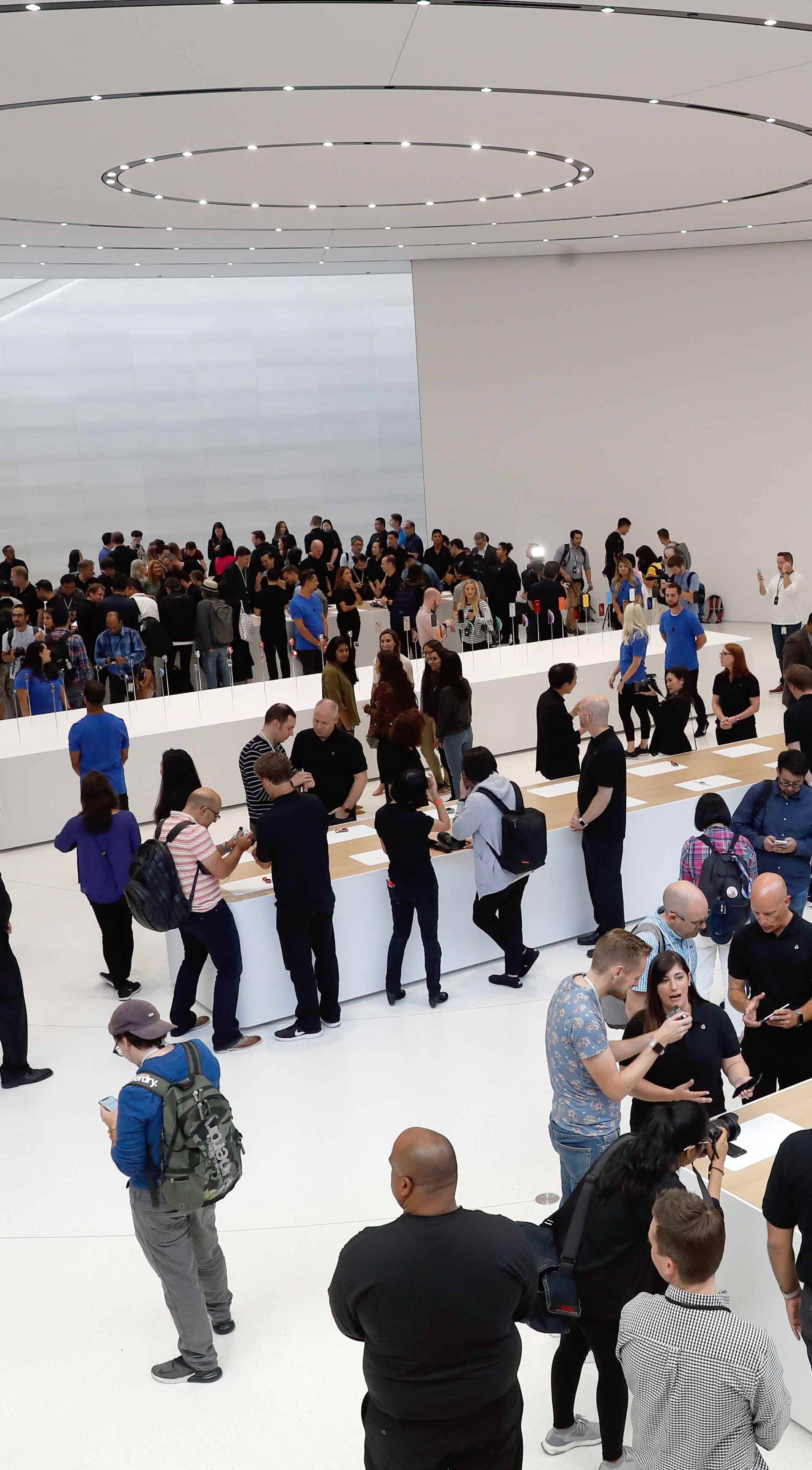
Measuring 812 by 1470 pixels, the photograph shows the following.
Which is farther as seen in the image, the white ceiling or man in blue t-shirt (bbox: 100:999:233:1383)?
the white ceiling

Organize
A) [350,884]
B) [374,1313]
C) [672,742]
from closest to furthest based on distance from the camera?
[374,1313], [350,884], [672,742]

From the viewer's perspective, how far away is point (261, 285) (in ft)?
72.5

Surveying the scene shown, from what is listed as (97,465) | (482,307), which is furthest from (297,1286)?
(97,465)

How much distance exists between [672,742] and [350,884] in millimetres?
3285

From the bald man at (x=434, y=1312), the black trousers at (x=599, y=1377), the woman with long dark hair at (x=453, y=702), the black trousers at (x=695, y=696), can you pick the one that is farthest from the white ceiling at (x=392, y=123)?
the black trousers at (x=599, y=1377)

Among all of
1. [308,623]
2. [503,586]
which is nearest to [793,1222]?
[308,623]

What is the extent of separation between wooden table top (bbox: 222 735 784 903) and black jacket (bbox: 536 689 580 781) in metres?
0.10

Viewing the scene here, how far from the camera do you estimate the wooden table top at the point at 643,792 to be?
23.5 ft

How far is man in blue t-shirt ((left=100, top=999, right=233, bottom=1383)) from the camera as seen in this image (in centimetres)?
385

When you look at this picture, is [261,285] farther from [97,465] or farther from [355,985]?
[355,985]

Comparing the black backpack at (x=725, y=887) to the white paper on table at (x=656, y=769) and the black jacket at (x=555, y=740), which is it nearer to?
the black jacket at (x=555, y=740)

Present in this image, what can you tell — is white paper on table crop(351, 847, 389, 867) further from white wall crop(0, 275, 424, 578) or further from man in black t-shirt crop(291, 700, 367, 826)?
white wall crop(0, 275, 424, 578)

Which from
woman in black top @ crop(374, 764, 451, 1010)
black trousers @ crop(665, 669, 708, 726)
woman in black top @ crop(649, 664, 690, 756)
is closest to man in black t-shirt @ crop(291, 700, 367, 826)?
woman in black top @ crop(374, 764, 451, 1010)

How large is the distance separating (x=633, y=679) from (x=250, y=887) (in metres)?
5.56
